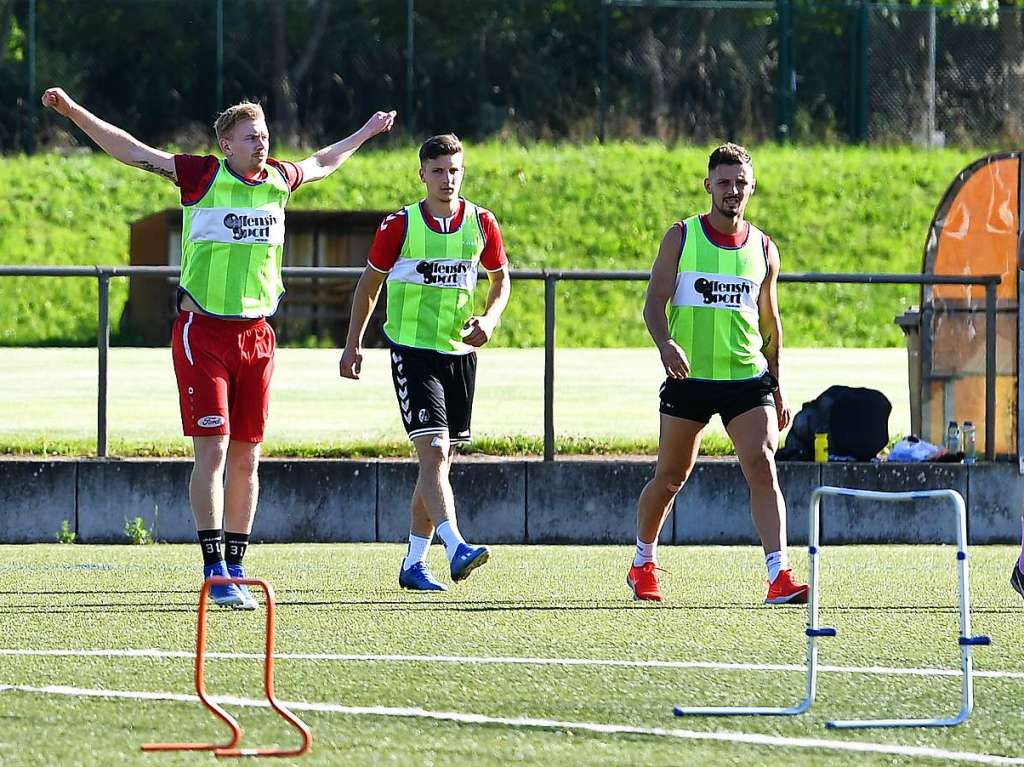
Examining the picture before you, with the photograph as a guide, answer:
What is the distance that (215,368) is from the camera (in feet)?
27.2

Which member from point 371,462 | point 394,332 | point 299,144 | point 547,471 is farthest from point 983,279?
point 299,144

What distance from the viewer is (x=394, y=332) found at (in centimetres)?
873

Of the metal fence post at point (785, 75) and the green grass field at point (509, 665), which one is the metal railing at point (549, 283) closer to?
the green grass field at point (509, 665)

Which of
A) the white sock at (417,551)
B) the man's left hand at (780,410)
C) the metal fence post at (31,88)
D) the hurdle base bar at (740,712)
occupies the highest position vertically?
the metal fence post at (31,88)

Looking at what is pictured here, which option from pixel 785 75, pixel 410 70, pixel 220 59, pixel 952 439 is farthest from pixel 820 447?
pixel 220 59

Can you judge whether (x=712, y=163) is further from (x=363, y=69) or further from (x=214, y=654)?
(x=363, y=69)

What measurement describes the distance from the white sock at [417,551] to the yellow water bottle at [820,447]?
3.98m

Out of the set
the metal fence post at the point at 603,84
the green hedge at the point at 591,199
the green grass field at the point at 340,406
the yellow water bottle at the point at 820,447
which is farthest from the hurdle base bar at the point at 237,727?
the metal fence post at the point at 603,84

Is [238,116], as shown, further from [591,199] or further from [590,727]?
[591,199]

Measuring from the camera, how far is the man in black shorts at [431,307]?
28.5 ft

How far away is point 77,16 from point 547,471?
86.3ft

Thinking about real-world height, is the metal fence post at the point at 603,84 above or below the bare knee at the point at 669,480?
above

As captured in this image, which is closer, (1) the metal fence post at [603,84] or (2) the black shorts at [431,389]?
(2) the black shorts at [431,389]

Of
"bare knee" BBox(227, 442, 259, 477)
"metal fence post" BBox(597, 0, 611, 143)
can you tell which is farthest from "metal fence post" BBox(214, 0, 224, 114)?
"bare knee" BBox(227, 442, 259, 477)
